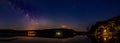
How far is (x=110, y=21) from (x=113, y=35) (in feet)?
22.3

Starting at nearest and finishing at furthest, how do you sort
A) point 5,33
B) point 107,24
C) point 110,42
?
1. point 110,42
2. point 107,24
3. point 5,33

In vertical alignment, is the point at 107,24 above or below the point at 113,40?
above

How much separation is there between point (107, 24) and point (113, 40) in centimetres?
798

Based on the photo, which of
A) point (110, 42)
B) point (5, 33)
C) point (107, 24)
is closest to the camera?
point (110, 42)

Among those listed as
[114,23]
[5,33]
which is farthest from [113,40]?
[5,33]

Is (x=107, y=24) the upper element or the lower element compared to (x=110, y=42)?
upper

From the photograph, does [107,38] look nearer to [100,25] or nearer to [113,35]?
[113,35]

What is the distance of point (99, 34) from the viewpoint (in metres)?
90.2

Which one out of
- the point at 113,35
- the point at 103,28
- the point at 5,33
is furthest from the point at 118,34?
the point at 5,33

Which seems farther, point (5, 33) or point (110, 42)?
point (5, 33)

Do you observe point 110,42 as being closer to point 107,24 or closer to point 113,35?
point 113,35

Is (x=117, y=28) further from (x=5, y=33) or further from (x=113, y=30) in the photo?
(x=5, y=33)

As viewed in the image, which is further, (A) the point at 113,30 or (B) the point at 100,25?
(B) the point at 100,25

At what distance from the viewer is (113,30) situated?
84438 mm
